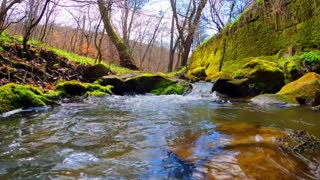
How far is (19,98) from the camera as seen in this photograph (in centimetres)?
554

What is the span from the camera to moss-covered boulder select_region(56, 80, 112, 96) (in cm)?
732

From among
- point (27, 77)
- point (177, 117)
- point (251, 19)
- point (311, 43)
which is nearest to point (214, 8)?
point (251, 19)

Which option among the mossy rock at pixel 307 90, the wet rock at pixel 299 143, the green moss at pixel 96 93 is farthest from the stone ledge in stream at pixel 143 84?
the wet rock at pixel 299 143

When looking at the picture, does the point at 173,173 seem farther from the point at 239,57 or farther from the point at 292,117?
the point at 239,57

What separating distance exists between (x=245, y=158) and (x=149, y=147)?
3.22 feet

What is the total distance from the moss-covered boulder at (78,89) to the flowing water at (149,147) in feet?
7.19

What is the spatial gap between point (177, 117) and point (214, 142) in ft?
5.93

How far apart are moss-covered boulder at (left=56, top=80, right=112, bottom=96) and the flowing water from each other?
2191 millimetres

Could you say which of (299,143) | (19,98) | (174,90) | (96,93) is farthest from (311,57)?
(19,98)

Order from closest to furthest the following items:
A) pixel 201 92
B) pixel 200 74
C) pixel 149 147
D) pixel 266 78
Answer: pixel 149 147, pixel 266 78, pixel 201 92, pixel 200 74

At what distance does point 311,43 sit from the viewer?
29.5 ft

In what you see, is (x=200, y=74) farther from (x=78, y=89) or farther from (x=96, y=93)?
(x=78, y=89)

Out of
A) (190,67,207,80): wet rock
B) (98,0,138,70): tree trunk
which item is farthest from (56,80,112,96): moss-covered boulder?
(98,0,138,70): tree trunk

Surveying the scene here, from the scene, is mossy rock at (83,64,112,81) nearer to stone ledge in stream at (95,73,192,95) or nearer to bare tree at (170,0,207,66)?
stone ledge in stream at (95,73,192,95)
